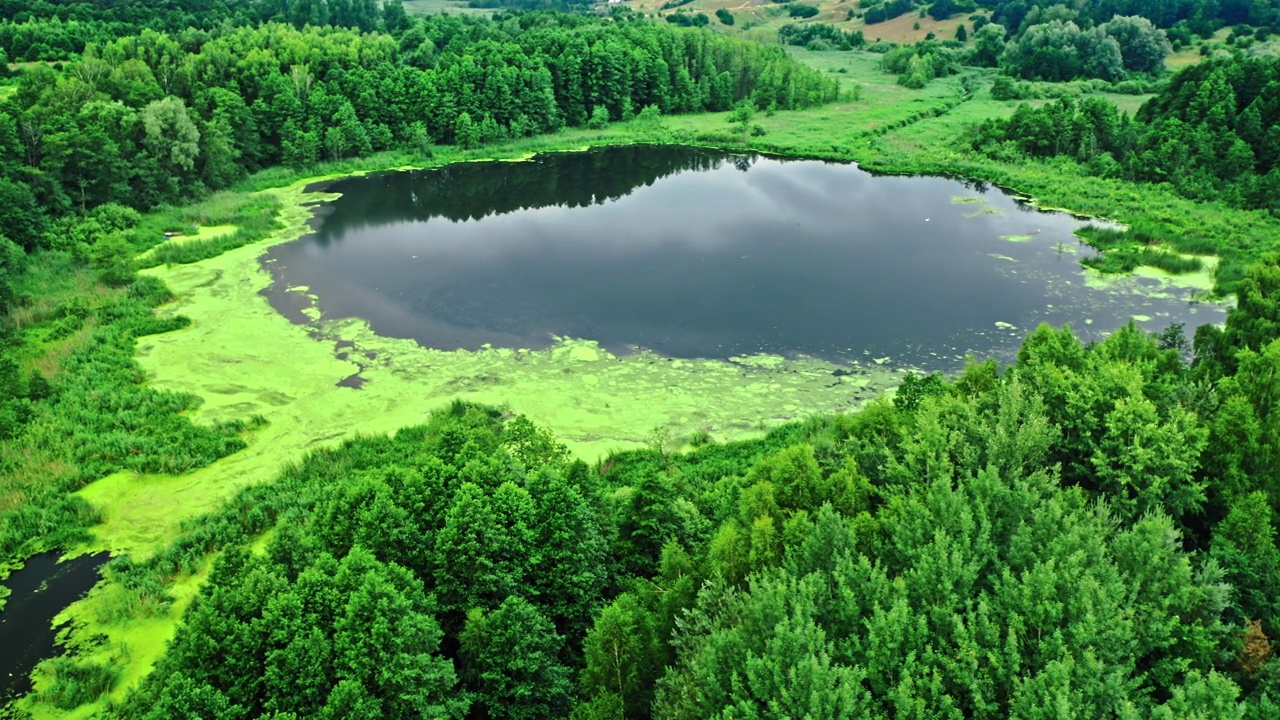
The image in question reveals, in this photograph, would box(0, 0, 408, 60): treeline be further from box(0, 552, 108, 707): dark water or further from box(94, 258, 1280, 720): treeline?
box(94, 258, 1280, 720): treeline

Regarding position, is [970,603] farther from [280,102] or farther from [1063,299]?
[280,102]

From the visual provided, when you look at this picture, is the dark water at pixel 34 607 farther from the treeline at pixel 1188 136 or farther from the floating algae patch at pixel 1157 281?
the treeline at pixel 1188 136

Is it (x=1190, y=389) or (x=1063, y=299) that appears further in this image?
(x=1063, y=299)

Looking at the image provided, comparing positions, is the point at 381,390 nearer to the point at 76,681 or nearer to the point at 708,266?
the point at 76,681

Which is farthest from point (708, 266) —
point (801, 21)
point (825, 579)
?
point (801, 21)

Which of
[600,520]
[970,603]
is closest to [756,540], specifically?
[970,603]
